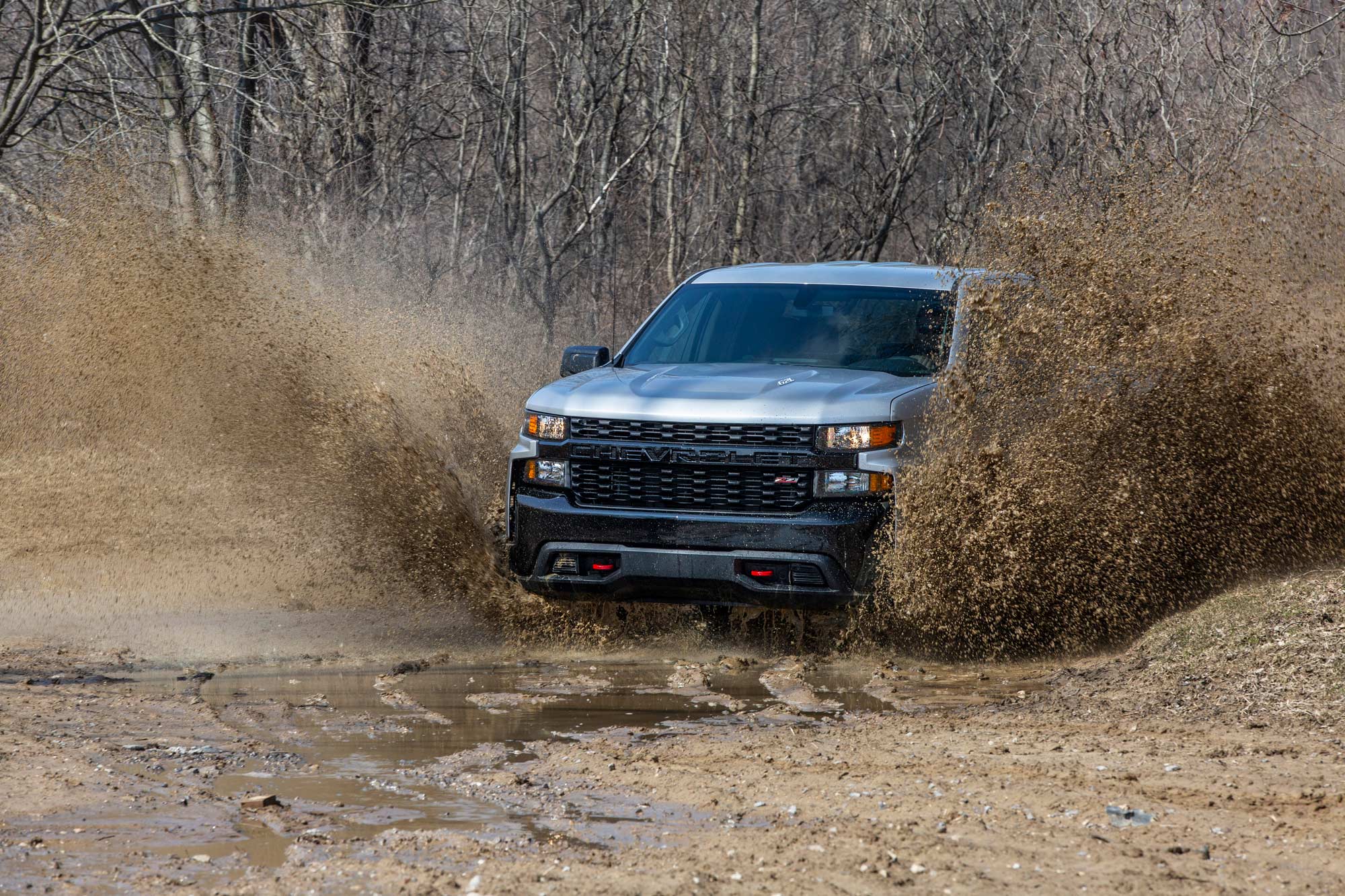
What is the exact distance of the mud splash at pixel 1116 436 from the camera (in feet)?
21.8

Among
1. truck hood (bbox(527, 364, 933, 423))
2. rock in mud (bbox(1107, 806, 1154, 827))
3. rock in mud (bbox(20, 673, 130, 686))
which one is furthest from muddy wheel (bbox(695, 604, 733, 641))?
rock in mud (bbox(1107, 806, 1154, 827))

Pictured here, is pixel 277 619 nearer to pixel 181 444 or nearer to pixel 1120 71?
pixel 181 444

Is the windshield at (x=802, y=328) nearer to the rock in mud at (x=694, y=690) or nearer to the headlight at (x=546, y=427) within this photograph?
the headlight at (x=546, y=427)

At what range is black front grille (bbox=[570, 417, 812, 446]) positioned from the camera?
20.8 feet

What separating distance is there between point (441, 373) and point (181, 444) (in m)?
2.07

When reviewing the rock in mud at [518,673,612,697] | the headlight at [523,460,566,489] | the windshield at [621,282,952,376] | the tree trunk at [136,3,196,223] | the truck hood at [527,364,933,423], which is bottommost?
the rock in mud at [518,673,612,697]

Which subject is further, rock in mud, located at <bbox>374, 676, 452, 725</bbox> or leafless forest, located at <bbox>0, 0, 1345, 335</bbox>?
leafless forest, located at <bbox>0, 0, 1345, 335</bbox>

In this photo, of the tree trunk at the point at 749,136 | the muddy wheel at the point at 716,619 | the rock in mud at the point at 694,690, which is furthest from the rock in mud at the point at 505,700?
the tree trunk at the point at 749,136

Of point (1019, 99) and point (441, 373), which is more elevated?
point (1019, 99)

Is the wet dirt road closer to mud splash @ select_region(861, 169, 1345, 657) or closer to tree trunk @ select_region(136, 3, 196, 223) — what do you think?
mud splash @ select_region(861, 169, 1345, 657)

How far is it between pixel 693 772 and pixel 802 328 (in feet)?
11.1

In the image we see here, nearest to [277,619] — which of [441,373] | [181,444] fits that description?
[441,373]

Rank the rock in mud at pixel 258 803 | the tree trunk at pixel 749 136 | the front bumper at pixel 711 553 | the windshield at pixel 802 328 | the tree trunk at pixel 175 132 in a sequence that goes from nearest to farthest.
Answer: the rock in mud at pixel 258 803 < the front bumper at pixel 711 553 < the windshield at pixel 802 328 < the tree trunk at pixel 175 132 < the tree trunk at pixel 749 136

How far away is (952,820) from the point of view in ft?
13.4
